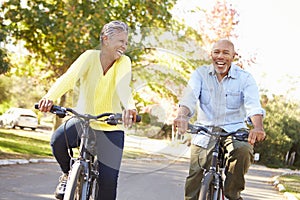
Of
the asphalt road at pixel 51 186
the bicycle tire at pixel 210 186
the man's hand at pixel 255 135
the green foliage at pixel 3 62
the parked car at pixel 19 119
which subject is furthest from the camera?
the parked car at pixel 19 119

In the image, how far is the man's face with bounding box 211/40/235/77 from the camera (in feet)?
14.8

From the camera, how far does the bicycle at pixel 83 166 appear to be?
Result: 3918mm

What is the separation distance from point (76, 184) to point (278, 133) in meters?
32.1

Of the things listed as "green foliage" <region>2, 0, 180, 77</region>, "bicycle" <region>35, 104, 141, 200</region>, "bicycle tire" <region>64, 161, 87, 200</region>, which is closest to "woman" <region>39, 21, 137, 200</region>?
"bicycle" <region>35, 104, 141, 200</region>

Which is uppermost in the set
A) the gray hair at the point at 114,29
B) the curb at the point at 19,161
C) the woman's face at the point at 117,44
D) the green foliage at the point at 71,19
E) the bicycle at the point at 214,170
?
the green foliage at the point at 71,19

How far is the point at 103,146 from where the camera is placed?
4.36m

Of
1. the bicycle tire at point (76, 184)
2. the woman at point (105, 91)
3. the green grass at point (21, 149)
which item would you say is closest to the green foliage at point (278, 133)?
the green grass at point (21, 149)

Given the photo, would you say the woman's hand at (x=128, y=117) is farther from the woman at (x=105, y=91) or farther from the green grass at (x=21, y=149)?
the green grass at (x=21, y=149)

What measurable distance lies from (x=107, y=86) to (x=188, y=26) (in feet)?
57.1

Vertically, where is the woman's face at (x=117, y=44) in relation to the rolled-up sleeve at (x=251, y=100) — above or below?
above

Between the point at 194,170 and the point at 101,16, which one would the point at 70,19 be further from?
the point at 194,170

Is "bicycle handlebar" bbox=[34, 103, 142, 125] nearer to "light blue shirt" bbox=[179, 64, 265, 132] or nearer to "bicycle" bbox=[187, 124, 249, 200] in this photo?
"bicycle" bbox=[187, 124, 249, 200]

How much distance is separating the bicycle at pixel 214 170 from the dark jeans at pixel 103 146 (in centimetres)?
60

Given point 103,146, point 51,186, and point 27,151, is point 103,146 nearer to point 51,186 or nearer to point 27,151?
point 51,186
